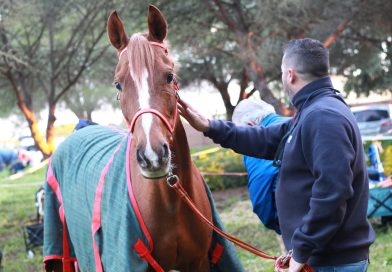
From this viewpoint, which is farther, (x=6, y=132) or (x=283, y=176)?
(x=6, y=132)

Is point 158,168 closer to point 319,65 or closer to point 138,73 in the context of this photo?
point 138,73

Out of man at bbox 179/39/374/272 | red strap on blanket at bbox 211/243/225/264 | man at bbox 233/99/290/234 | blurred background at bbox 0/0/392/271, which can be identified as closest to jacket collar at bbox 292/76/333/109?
man at bbox 179/39/374/272

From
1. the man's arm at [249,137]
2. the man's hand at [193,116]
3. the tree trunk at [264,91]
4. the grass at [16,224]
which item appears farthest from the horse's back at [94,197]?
the tree trunk at [264,91]

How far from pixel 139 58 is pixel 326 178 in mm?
1097

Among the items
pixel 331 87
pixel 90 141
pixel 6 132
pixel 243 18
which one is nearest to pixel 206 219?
pixel 331 87

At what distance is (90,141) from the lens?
4.13 metres

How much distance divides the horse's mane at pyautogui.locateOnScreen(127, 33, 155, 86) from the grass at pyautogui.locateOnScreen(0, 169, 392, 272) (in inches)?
125

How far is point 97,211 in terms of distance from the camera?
306 cm

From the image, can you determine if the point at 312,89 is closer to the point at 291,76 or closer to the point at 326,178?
the point at 291,76

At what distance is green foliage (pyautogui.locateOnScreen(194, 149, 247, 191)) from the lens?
11477 millimetres

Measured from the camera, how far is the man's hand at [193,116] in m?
2.98

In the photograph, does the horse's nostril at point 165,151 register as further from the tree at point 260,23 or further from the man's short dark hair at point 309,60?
the tree at point 260,23

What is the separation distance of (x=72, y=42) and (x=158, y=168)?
12.6 metres

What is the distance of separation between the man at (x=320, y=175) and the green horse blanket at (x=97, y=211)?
0.84 metres
